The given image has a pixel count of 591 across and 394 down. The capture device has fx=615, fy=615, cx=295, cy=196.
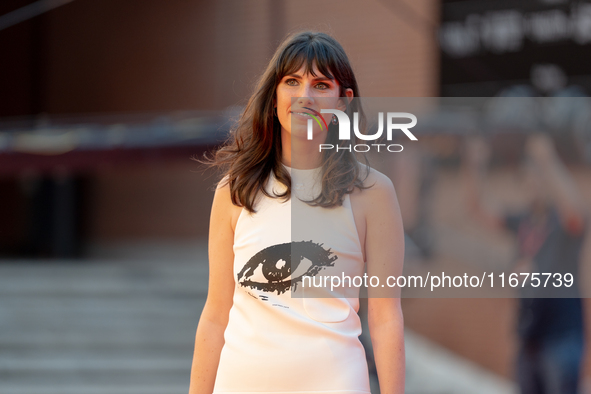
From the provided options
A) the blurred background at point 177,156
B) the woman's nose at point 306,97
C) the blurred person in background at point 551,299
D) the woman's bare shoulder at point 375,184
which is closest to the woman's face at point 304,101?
the woman's nose at point 306,97

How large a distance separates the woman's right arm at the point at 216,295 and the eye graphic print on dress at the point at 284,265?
0.09 metres

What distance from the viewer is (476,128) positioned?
4.57m

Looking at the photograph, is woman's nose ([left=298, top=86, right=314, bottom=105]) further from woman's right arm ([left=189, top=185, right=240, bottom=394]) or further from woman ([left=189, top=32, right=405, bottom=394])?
woman's right arm ([left=189, top=185, right=240, bottom=394])

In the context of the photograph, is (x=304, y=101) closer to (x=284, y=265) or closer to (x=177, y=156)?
(x=284, y=265)

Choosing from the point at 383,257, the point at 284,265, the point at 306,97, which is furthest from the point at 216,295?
the point at 306,97

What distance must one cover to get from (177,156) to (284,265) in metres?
3.47

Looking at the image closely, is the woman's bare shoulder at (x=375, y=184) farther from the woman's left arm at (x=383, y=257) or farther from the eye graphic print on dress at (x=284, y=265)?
the eye graphic print on dress at (x=284, y=265)

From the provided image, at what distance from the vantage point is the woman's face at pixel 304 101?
4.67 feet

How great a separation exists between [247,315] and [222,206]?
0.27 meters

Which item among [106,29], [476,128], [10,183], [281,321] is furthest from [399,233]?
[10,183]

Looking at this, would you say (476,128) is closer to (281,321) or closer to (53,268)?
(281,321)

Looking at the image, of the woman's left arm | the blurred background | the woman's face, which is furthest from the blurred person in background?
the woman's face

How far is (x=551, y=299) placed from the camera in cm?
322

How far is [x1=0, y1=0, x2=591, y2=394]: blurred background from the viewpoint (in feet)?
17.0
